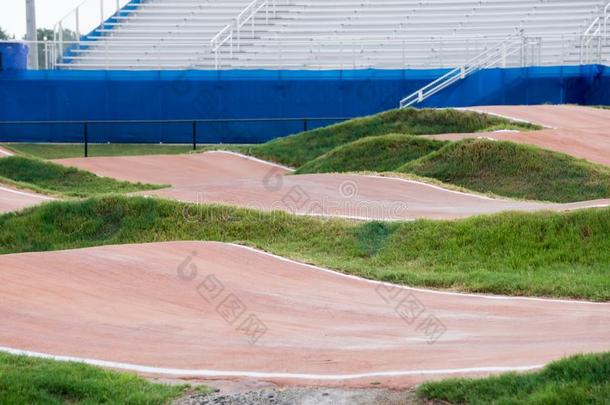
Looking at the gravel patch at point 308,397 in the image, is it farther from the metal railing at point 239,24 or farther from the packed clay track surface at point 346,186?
the metal railing at point 239,24

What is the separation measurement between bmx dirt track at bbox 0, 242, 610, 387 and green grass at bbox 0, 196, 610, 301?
2.06ft

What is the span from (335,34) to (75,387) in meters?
34.6

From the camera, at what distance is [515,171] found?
828 inches

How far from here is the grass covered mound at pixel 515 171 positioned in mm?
20141

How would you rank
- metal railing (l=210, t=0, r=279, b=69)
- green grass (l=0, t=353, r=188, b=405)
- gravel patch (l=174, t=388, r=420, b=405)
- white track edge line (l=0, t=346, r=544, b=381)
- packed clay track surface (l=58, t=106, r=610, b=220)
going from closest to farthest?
gravel patch (l=174, t=388, r=420, b=405) → green grass (l=0, t=353, r=188, b=405) → white track edge line (l=0, t=346, r=544, b=381) → packed clay track surface (l=58, t=106, r=610, b=220) → metal railing (l=210, t=0, r=279, b=69)

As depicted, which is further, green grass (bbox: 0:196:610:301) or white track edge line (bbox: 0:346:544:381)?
green grass (bbox: 0:196:610:301)

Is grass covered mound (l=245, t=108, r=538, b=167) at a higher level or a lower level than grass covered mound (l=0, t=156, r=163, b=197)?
higher

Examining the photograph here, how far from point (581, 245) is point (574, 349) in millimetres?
5227

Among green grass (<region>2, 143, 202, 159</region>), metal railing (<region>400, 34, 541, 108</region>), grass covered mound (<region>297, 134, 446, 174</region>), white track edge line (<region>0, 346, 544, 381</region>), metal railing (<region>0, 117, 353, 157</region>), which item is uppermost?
metal railing (<region>400, 34, 541, 108</region>)

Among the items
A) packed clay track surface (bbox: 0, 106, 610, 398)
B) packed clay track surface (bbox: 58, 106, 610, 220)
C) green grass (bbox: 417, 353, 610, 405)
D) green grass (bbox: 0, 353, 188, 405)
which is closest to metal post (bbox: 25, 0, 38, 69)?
packed clay track surface (bbox: 58, 106, 610, 220)

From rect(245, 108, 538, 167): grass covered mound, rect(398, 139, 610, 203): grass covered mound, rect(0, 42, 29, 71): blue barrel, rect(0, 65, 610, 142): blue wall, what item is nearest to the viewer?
rect(398, 139, 610, 203): grass covered mound

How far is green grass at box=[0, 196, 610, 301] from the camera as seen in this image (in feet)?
40.3

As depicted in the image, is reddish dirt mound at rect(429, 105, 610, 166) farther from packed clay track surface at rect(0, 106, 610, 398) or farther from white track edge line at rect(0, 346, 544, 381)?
white track edge line at rect(0, 346, 544, 381)

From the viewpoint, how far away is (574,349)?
8141 millimetres
